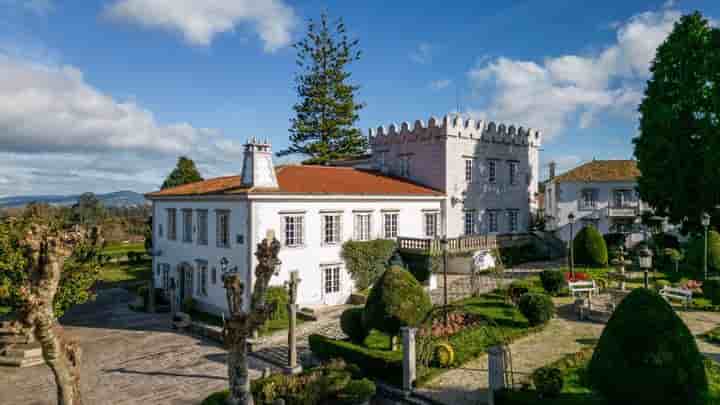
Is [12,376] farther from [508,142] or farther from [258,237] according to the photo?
[508,142]

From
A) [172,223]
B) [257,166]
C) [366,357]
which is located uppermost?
[257,166]

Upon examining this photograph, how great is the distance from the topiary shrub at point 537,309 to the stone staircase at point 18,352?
18.6 m

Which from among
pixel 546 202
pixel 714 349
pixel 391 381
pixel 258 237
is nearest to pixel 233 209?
pixel 258 237

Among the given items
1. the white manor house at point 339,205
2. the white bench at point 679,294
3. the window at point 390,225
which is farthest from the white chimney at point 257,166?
the white bench at point 679,294

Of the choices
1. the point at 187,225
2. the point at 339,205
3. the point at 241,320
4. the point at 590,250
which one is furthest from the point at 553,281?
the point at 187,225

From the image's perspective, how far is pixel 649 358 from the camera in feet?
28.4

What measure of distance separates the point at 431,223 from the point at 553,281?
9.91 m

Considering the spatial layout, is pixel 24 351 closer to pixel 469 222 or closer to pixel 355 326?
pixel 355 326

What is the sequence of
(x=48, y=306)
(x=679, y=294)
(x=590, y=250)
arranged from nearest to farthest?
(x=48, y=306)
(x=679, y=294)
(x=590, y=250)

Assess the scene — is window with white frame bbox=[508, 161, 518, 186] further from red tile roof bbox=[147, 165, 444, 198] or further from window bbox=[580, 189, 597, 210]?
window bbox=[580, 189, 597, 210]

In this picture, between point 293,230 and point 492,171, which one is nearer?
point 293,230

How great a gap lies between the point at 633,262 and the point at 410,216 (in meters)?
15.7

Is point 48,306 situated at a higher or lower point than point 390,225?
lower

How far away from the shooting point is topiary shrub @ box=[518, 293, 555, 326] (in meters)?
16.8
